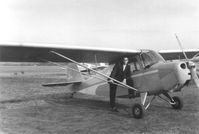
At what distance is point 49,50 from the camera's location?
8.28m

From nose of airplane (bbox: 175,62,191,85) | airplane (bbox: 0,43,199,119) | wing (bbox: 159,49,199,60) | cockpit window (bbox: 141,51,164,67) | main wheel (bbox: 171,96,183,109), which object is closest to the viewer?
nose of airplane (bbox: 175,62,191,85)

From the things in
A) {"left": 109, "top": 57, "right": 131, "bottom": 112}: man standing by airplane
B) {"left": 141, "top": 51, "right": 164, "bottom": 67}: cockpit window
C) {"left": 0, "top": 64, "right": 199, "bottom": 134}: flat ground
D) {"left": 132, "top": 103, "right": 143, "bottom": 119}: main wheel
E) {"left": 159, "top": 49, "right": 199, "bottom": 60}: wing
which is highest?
{"left": 159, "top": 49, "right": 199, "bottom": 60}: wing

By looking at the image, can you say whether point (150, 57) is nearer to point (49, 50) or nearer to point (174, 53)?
point (174, 53)

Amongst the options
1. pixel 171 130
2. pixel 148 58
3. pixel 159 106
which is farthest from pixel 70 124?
pixel 159 106

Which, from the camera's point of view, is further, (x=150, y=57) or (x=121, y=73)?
(x=121, y=73)

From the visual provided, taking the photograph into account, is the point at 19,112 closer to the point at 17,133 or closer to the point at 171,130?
the point at 17,133

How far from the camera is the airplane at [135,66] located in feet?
23.1

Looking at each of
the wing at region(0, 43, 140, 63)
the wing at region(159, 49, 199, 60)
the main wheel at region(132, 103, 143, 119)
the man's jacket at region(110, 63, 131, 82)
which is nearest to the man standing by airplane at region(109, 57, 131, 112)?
the man's jacket at region(110, 63, 131, 82)

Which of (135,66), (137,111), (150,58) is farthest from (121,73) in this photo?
(137,111)

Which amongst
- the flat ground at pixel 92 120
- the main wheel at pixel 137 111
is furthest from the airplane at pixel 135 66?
the flat ground at pixel 92 120

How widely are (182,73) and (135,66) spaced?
173 centimetres

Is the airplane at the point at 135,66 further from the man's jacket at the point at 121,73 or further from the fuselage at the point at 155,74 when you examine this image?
the man's jacket at the point at 121,73

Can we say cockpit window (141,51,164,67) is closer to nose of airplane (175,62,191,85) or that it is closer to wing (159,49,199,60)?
nose of airplane (175,62,191,85)

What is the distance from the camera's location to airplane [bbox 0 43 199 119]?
7.04 metres
